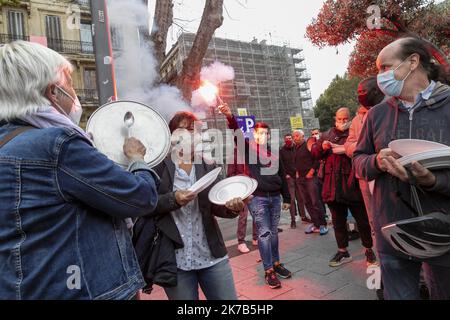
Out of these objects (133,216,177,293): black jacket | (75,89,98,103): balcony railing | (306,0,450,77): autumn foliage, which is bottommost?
(133,216,177,293): black jacket

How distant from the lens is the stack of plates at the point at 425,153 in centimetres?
156

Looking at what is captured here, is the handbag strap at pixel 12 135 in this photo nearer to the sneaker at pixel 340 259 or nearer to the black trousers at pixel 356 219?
the black trousers at pixel 356 219

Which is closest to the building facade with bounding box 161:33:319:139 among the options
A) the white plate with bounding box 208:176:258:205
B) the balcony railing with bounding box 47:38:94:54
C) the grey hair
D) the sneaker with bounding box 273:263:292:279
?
the balcony railing with bounding box 47:38:94:54

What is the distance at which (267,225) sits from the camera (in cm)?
396

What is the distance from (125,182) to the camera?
127 centimetres

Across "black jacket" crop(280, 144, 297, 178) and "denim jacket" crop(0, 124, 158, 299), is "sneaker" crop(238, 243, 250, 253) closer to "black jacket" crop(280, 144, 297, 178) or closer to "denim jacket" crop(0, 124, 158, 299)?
"black jacket" crop(280, 144, 297, 178)

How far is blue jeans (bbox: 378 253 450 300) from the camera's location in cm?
178

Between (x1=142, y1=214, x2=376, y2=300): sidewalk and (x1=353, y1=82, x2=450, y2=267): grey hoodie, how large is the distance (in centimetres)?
181

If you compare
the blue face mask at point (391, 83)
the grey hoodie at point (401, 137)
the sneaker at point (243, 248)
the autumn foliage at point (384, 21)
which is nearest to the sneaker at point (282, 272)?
the sneaker at point (243, 248)

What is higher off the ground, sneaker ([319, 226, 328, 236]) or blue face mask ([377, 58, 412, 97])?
blue face mask ([377, 58, 412, 97])

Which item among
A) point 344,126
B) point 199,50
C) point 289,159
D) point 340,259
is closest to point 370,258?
point 340,259

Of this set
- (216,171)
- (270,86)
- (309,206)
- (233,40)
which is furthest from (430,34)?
(270,86)

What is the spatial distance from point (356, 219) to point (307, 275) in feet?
3.14

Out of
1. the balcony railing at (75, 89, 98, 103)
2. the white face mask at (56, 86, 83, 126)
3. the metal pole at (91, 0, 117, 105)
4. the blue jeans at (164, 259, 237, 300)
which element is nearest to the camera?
the white face mask at (56, 86, 83, 126)
